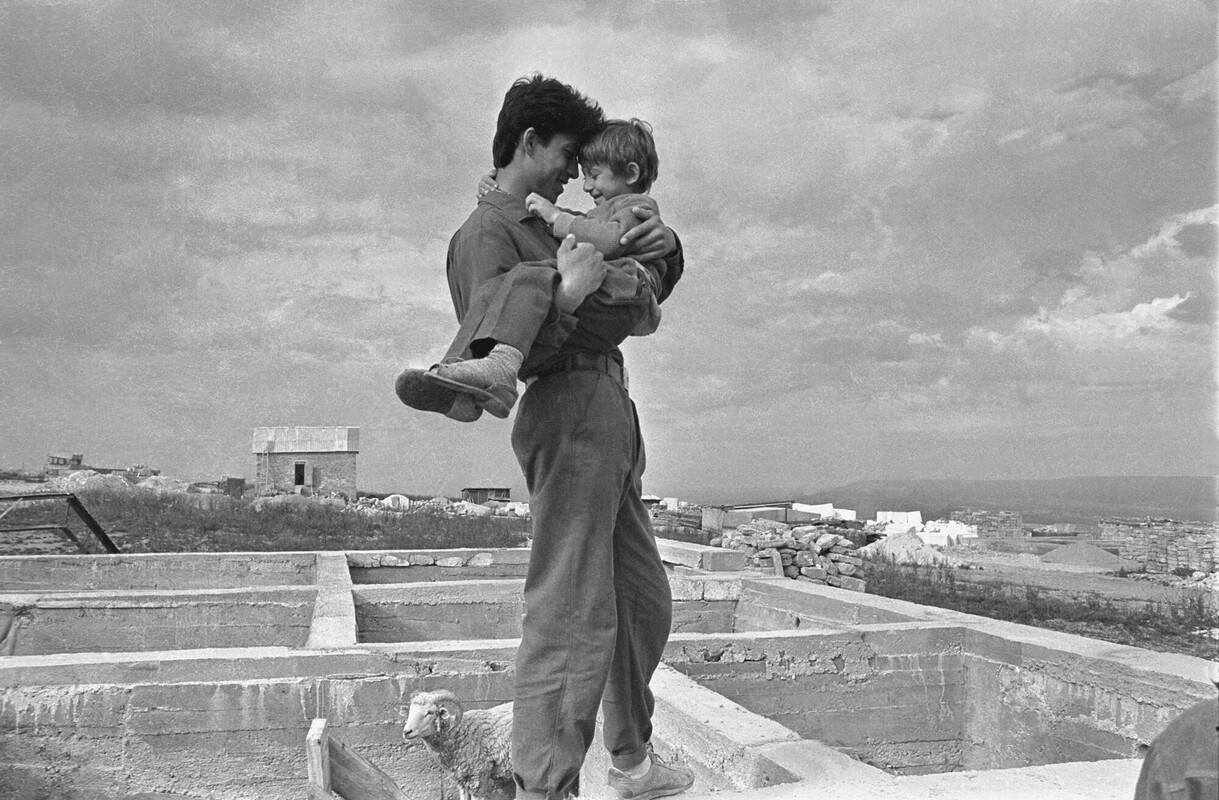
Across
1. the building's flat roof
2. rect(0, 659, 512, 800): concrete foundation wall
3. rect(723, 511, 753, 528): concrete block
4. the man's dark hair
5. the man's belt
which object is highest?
the building's flat roof

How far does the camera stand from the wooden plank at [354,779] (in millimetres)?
2639

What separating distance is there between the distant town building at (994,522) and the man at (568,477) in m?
19.7

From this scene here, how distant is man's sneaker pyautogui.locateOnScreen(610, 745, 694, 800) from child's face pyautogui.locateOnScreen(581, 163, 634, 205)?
171 cm

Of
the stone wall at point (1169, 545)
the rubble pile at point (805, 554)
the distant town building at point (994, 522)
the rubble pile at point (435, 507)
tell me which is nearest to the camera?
the rubble pile at point (805, 554)

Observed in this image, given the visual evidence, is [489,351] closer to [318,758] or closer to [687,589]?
[318,758]

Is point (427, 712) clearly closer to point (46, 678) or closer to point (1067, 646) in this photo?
point (46, 678)

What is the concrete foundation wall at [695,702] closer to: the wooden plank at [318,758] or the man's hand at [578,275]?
the wooden plank at [318,758]

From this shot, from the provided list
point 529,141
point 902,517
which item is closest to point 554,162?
point 529,141

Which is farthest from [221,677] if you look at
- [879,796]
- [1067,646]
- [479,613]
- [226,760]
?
[1067,646]

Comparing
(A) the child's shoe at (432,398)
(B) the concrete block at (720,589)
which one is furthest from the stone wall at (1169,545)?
(A) the child's shoe at (432,398)

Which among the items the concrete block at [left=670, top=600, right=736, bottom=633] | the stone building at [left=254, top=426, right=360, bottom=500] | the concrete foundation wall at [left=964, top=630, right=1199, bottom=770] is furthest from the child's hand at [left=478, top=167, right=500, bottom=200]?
the stone building at [left=254, top=426, right=360, bottom=500]

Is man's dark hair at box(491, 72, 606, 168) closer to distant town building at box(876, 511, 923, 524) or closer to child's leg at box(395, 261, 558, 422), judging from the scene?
child's leg at box(395, 261, 558, 422)

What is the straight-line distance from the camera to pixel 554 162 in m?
2.70

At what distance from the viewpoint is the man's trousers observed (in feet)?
8.08
